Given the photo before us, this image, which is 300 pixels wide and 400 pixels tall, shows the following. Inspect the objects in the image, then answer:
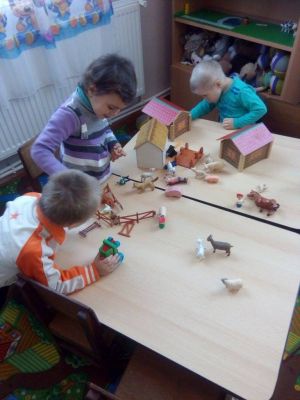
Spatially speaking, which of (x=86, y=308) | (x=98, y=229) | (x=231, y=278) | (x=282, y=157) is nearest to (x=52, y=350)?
(x=98, y=229)

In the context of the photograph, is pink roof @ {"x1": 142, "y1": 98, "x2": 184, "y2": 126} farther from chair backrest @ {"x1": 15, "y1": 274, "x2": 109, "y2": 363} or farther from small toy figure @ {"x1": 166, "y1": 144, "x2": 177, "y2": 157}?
chair backrest @ {"x1": 15, "y1": 274, "x2": 109, "y2": 363}

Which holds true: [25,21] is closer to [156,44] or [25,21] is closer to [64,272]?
[156,44]

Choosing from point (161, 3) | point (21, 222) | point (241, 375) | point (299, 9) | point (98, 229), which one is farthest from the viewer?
point (161, 3)

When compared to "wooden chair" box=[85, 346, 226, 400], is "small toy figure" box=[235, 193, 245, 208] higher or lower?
higher

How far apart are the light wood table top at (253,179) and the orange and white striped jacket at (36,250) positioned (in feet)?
1.62

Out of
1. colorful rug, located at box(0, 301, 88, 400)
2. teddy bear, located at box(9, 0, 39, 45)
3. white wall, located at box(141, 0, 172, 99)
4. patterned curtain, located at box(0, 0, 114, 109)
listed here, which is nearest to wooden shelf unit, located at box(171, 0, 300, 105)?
white wall, located at box(141, 0, 172, 99)

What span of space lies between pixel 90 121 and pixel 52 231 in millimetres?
551

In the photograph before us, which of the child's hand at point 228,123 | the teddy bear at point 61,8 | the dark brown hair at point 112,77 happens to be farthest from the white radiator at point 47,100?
the child's hand at point 228,123

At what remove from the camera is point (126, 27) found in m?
2.46

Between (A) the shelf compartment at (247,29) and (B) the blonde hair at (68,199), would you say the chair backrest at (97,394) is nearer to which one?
(B) the blonde hair at (68,199)

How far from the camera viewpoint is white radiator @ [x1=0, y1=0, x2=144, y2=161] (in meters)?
2.09

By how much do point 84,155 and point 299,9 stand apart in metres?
1.95

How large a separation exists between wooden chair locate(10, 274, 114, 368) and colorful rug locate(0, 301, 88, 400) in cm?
27

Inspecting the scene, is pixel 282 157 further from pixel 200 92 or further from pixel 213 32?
pixel 213 32
